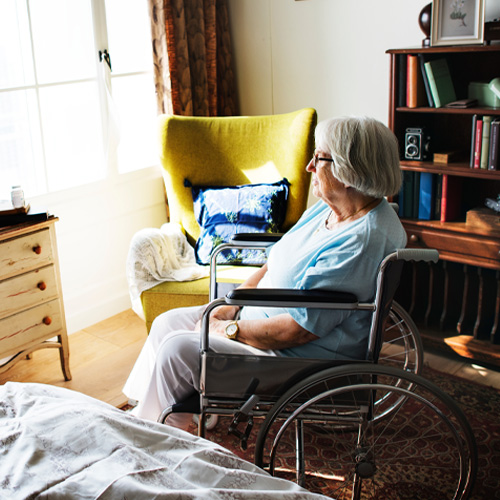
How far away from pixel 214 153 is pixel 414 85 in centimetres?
92

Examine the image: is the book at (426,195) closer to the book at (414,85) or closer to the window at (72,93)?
the book at (414,85)

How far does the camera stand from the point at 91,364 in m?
2.78

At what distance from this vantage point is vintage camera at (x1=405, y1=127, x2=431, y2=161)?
2707 mm

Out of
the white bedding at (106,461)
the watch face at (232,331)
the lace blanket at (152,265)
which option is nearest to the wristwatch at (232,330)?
the watch face at (232,331)

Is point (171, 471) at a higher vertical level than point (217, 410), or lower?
higher

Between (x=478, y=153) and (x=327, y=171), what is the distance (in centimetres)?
101

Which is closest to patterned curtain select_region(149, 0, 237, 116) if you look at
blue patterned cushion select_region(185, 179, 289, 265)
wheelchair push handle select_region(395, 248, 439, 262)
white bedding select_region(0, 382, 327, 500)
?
→ blue patterned cushion select_region(185, 179, 289, 265)

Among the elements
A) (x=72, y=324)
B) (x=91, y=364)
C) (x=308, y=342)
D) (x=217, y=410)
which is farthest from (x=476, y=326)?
(x=72, y=324)

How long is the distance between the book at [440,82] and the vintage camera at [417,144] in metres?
0.14

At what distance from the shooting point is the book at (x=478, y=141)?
99.2 inches

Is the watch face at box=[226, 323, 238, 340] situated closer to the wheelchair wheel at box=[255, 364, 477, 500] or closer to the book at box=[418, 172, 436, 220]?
the wheelchair wheel at box=[255, 364, 477, 500]

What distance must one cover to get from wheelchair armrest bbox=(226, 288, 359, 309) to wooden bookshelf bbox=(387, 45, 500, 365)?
1181 millimetres

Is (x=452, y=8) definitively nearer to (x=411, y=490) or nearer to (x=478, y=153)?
(x=478, y=153)

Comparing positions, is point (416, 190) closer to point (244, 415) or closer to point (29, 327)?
point (244, 415)
